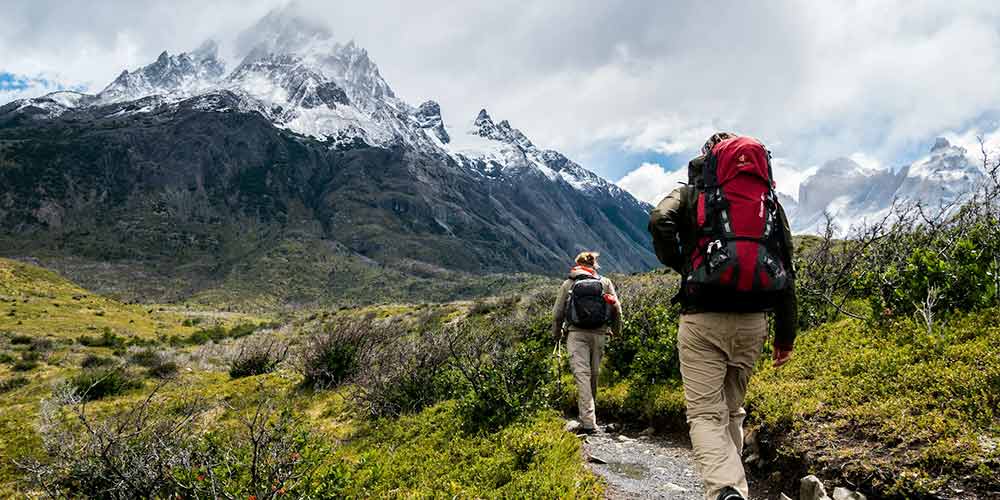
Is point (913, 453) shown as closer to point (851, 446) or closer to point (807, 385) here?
point (851, 446)

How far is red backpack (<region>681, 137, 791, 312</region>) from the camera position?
10.4 feet

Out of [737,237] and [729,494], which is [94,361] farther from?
[737,237]

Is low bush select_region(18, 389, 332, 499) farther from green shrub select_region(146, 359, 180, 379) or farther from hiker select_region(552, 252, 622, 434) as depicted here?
green shrub select_region(146, 359, 180, 379)

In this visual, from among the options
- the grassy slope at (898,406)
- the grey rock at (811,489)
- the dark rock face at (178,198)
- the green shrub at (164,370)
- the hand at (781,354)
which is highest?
the dark rock face at (178,198)

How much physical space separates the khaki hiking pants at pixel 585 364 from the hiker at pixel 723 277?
292cm

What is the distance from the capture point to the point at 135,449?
15.1 ft

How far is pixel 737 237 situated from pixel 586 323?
3537 mm

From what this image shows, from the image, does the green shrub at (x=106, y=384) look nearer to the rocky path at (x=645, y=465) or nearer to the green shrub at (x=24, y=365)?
the green shrub at (x=24, y=365)

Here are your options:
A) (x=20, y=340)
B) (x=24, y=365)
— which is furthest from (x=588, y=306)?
(x=20, y=340)

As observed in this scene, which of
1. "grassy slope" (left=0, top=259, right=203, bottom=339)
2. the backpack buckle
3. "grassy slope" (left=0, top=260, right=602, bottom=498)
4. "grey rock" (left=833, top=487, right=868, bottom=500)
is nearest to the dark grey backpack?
"grassy slope" (left=0, top=260, right=602, bottom=498)

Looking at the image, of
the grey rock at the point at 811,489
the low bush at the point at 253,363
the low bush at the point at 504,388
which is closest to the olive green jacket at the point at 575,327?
the low bush at the point at 504,388

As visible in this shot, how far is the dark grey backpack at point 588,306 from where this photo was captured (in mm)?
6523

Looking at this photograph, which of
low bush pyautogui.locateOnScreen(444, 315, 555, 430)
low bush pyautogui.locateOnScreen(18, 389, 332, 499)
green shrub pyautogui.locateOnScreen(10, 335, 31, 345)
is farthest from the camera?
green shrub pyautogui.locateOnScreen(10, 335, 31, 345)

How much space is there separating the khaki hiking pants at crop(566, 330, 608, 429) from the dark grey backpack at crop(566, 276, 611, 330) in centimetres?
17
